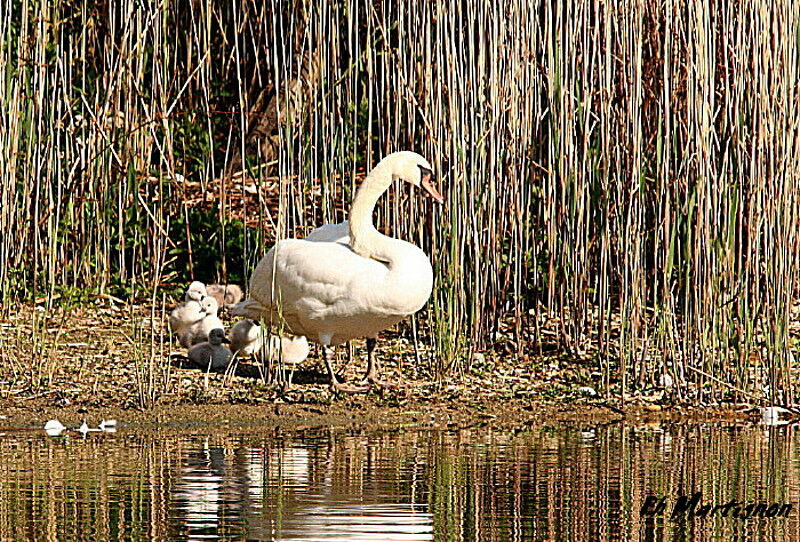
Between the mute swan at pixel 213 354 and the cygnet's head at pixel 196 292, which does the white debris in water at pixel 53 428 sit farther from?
the cygnet's head at pixel 196 292

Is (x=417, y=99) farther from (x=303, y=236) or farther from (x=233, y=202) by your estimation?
(x=233, y=202)

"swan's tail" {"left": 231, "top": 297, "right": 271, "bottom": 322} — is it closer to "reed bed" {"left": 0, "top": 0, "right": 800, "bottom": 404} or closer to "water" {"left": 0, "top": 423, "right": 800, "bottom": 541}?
"reed bed" {"left": 0, "top": 0, "right": 800, "bottom": 404}

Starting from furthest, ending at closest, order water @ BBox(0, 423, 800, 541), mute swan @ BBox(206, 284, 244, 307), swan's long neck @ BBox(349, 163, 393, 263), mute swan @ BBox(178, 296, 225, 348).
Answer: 1. mute swan @ BBox(206, 284, 244, 307)
2. mute swan @ BBox(178, 296, 225, 348)
3. swan's long neck @ BBox(349, 163, 393, 263)
4. water @ BBox(0, 423, 800, 541)

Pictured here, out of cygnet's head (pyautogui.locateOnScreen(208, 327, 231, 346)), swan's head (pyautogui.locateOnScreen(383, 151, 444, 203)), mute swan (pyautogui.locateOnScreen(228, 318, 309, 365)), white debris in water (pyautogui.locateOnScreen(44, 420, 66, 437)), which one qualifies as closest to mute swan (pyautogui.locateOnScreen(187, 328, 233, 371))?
cygnet's head (pyautogui.locateOnScreen(208, 327, 231, 346))

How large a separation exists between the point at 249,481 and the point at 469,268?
3.59m

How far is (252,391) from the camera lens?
25.2ft

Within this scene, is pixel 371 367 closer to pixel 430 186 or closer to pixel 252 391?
pixel 252 391

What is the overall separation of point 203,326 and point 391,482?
3808mm

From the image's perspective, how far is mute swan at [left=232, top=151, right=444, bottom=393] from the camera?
769cm

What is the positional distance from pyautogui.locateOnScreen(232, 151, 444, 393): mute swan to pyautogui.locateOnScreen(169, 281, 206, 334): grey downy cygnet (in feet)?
2.49

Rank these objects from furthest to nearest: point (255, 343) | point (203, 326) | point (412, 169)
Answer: point (203, 326) → point (255, 343) → point (412, 169)

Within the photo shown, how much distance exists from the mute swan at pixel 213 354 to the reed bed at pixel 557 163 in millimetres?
499

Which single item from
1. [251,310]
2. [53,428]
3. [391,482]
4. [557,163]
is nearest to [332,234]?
[251,310]

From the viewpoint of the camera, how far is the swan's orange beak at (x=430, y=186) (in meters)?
7.98
